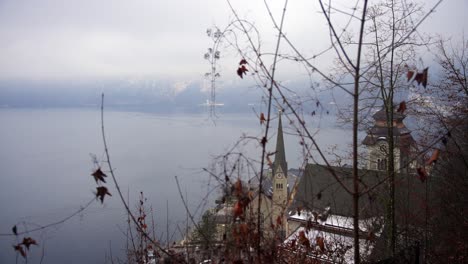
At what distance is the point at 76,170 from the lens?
11852 mm

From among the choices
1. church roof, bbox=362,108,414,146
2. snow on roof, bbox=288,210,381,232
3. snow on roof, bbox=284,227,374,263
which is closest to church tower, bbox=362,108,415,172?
church roof, bbox=362,108,414,146

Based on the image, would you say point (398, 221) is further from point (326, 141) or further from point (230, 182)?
point (230, 182)

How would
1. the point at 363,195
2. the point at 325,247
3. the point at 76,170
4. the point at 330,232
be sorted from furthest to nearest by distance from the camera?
the point at 76,170
the point at 330,232
the point at 325,247
the point at 363,195

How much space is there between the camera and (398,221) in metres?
4.49

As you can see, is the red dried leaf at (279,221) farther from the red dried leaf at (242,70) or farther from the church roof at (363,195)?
the red dried leaf at (242,70)

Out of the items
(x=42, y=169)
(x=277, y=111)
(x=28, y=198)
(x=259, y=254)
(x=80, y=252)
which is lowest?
(x=80, y=252)

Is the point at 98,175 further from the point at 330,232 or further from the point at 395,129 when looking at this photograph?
the point at 395,129

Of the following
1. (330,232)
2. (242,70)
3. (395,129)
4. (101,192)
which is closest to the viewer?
(101,192)

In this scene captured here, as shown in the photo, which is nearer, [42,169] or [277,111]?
[277,111]

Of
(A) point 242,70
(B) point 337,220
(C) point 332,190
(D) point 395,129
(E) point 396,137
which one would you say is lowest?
(B) point 337,220

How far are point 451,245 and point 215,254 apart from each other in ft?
12.0

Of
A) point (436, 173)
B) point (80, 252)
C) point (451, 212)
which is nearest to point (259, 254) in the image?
point (451, 212)

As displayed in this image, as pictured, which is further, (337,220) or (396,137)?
(396,137)

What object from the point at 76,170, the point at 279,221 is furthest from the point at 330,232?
the point at 76,170
